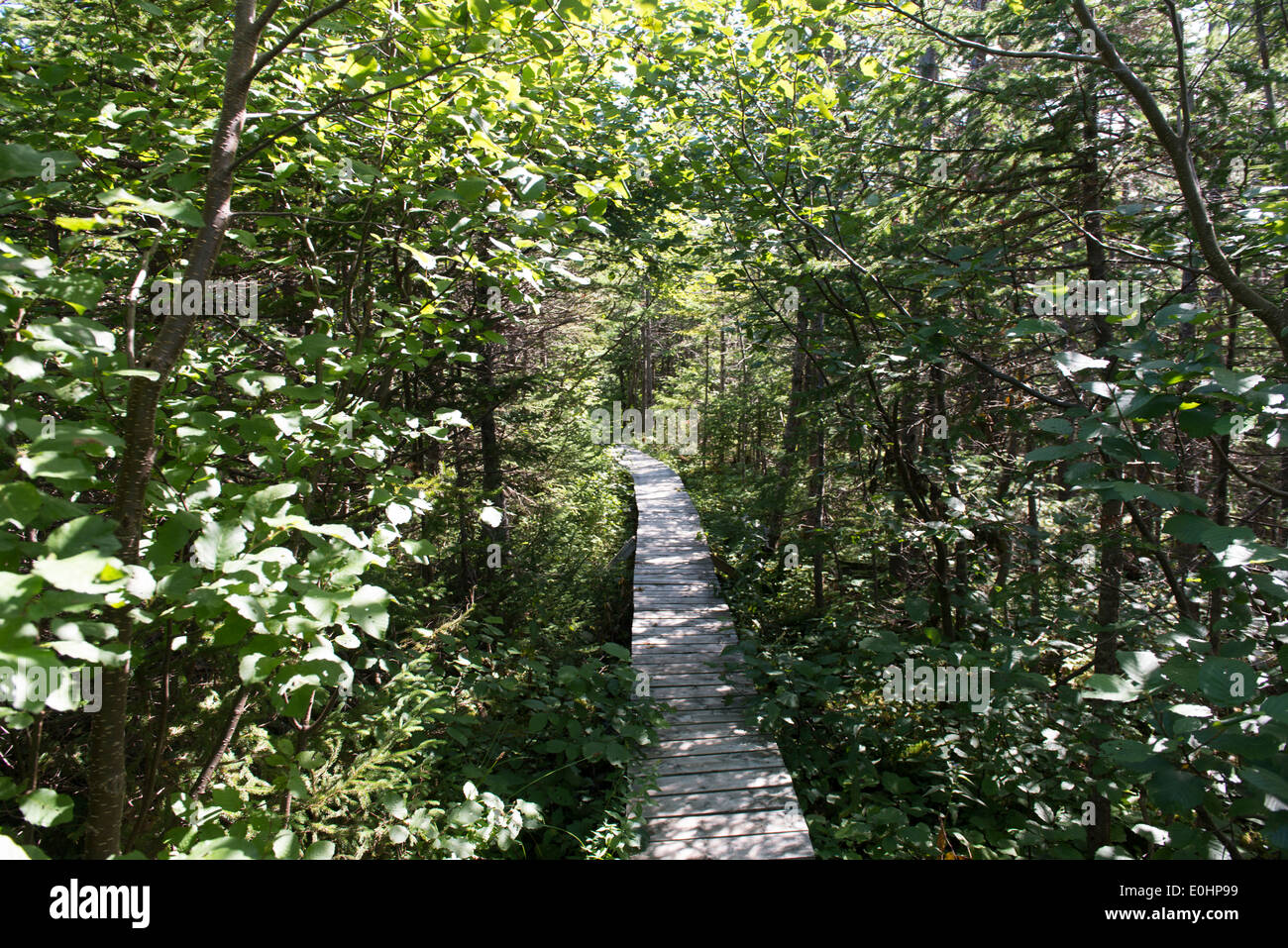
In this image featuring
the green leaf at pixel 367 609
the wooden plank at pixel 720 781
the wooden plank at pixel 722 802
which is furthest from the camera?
the wooden plank at pixel 720 781

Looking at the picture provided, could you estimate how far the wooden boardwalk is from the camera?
12.2 feet

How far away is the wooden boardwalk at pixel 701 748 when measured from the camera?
373 centimetres

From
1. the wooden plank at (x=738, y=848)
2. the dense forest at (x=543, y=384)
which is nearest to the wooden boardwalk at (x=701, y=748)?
the wooden plank at (x=738, y=848)

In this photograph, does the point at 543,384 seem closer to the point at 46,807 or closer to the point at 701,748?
the point at 701,748

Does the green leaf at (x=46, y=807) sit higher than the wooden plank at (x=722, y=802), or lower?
higher

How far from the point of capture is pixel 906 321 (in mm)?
4031

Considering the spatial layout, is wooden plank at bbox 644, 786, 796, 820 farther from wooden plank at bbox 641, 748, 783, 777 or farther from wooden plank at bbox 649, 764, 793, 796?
wooden plank at bbox 641, 748, 783, 777

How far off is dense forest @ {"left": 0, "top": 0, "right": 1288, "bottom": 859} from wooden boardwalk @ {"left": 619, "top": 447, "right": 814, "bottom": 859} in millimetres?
225

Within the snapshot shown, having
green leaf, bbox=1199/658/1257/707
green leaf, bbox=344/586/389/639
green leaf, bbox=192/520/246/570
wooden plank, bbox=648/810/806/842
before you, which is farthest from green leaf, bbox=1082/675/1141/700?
wooden plank, bbox=648/810/806/842

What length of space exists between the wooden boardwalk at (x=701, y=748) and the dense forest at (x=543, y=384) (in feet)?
0.74

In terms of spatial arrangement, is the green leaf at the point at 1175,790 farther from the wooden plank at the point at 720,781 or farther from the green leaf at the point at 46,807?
the wooden plank at the point at 720,781
